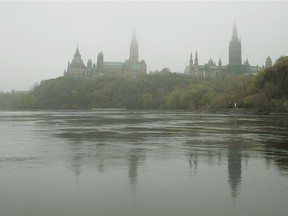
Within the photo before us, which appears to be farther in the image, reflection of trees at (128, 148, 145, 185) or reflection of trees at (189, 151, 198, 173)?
reflection of trees at (189, 151, 198, 173)

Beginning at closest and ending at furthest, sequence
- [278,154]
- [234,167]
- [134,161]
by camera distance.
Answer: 1. [234,167]
2. [134,161]
3. [278,154]

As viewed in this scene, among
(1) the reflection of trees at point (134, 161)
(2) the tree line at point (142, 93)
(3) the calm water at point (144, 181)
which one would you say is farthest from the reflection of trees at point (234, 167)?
(2) the tree line at point (142, 93)

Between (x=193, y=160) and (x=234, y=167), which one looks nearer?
(x=234, y=167)

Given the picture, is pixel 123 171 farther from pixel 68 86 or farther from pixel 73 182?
pixel 68 86

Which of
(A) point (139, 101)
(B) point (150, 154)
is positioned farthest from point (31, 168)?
(A) point (139, 101)

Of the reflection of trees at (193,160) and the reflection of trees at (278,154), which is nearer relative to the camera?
the reflection of trees at (193,160)

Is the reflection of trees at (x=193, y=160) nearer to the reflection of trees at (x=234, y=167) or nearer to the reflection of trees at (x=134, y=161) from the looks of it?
the reflection of trees at (x=234, y=167)

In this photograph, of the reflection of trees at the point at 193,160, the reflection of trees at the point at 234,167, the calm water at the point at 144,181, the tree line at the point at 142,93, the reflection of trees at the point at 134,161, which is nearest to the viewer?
the calm water at the point at 144,181

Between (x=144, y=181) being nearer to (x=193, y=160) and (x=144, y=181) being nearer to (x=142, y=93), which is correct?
(x=193, y=160)

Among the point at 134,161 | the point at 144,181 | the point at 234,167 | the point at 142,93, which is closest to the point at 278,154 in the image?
the point at 234,167

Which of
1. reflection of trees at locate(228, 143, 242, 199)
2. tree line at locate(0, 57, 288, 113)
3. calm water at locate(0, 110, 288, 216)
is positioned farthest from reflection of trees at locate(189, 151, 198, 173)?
tree line at locate(0, 57, 288, 113)

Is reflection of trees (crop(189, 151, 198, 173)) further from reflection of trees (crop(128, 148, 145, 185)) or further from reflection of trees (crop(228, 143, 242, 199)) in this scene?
reflection of trees (crop(128, 148, 145, 185))

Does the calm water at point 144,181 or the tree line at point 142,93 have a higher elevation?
the tree line at point 142,93

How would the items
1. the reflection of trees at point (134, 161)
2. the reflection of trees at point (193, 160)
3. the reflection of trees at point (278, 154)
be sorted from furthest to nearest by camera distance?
the reflection of trees at point (278, 154) → the reflection of trees at point (193, 160) → the reflection of trees at point (134, 161)
